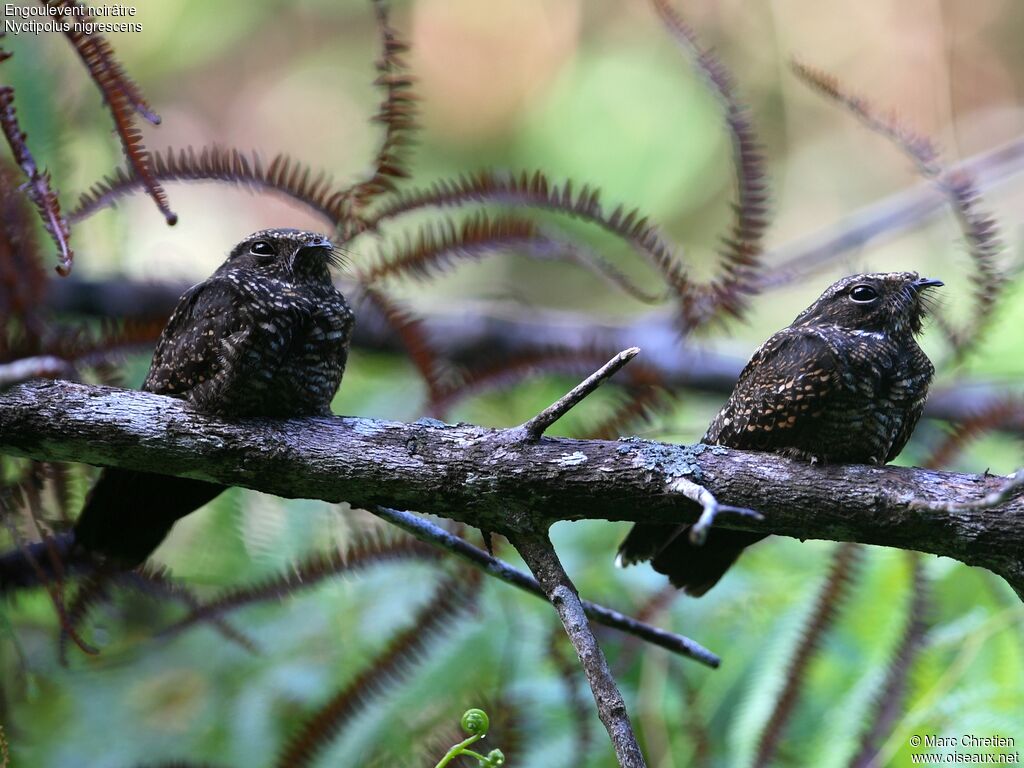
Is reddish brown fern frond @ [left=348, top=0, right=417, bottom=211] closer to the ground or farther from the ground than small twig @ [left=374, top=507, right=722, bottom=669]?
farther from the ground

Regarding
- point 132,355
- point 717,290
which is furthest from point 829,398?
point 132,355

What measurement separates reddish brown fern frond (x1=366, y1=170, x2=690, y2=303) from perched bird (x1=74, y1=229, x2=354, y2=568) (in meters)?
0.30

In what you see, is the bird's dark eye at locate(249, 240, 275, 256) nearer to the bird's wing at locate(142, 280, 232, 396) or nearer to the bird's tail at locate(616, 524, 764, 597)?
the bird's wing at locate(142, 280, 232, 396)

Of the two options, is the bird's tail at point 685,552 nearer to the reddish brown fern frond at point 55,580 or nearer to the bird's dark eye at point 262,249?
the bird's dark eye at point 262,249

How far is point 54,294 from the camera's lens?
4.76 meters

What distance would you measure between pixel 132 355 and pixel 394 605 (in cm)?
123

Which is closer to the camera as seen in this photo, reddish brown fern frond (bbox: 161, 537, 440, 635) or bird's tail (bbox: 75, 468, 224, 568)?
bird's tail (bbox: 75, 468, 224, 568)

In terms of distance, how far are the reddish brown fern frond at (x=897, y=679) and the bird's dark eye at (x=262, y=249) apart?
86.2 inches

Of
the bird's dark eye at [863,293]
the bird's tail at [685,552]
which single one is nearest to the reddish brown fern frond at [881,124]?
the bird's dark eye at [863,293]

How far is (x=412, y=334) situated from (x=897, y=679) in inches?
70.4

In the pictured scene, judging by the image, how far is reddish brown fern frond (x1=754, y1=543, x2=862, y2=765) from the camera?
10.8 feet

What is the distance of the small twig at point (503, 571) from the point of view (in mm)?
2713

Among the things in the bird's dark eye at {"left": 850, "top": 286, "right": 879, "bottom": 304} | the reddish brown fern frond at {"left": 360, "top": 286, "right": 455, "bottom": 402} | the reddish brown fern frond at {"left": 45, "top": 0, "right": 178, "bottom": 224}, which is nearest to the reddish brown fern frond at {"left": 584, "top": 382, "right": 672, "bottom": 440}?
the reddish brown fern frond at {"left": 360, "top": 286, "right": 455, "bottom": 402}

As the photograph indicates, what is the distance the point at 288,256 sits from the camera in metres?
3.15
